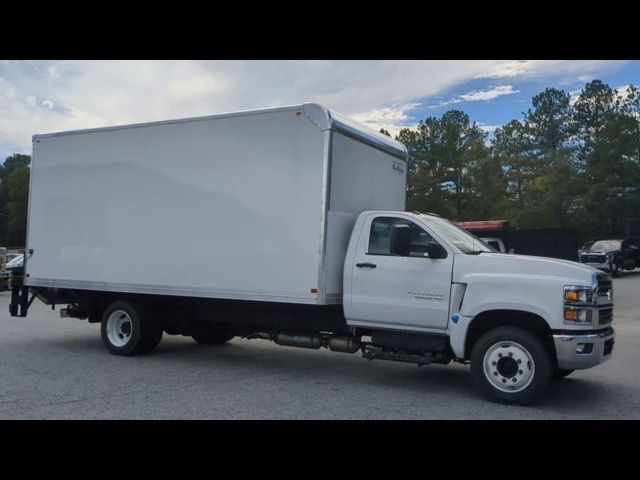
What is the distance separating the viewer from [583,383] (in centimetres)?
800

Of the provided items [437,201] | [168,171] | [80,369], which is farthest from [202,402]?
[437,201]

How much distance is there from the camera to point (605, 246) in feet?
101

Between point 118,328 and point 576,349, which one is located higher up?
point 576,349

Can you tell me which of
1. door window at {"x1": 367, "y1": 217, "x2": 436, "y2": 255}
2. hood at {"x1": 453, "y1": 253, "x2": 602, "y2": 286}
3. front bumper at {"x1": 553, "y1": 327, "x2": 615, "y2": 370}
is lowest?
front bumper at {"x1": 553, "y1": 327, "x2": 615, "y2": 370}

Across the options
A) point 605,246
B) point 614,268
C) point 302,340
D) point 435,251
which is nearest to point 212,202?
point 302,340

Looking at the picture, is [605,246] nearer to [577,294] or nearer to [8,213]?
[577,294]

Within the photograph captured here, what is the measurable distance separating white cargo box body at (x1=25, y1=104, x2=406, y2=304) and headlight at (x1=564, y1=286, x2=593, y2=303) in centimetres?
274

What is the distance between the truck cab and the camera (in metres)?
6.59

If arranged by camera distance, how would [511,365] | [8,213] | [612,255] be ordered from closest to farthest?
1. [511,365]
2. [612,255]
3. [8,213]

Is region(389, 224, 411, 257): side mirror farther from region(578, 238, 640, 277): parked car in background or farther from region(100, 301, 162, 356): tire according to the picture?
region(578, 238, 640, 277): parked car in background

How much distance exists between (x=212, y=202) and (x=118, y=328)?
285 cm

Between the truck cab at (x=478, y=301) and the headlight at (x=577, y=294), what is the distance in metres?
0.01

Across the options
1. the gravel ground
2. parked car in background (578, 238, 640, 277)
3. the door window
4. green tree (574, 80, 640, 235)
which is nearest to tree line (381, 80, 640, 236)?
green tree (574, 80, 640, 235)

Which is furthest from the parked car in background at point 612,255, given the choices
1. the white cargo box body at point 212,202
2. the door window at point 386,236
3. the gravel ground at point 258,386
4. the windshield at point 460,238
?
the door window at point 386,236
